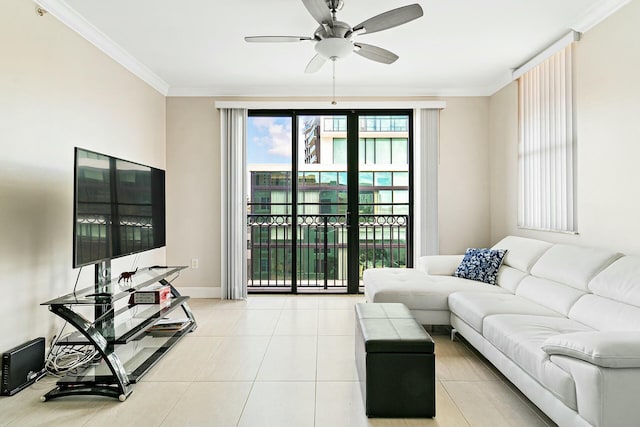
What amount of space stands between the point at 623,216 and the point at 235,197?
395cm

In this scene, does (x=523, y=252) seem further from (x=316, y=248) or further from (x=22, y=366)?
(x=22, y=366)

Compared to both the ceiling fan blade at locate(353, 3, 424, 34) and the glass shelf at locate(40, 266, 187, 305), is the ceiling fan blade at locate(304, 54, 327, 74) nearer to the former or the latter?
the ceiling fan blade at locate(353, 3, 424, 34)

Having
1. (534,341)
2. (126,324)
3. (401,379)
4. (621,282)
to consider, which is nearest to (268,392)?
(401,379)

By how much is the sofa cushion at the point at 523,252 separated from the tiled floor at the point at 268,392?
97 centimetres

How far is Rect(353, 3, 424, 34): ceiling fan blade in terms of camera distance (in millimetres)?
2371

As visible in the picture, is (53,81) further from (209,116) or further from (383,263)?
(383,263)

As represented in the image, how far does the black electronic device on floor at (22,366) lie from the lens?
2.41m

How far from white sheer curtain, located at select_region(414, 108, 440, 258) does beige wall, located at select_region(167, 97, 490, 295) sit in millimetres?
125

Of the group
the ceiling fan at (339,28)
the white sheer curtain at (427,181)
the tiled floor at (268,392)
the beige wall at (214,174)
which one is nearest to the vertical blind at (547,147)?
the beige wall at (214,174)

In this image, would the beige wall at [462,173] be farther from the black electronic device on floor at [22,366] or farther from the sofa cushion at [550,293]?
the black electronic device on floor at [22,366]

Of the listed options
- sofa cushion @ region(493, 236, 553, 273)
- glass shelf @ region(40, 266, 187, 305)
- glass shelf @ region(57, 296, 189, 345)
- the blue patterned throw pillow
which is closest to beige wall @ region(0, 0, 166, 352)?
glass shelf @ region(40, 266, 187, 305)

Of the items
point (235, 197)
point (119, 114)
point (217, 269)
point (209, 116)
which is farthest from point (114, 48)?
point (217, 269)

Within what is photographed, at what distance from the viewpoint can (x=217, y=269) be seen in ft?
16.5

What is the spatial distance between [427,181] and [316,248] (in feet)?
5.70
